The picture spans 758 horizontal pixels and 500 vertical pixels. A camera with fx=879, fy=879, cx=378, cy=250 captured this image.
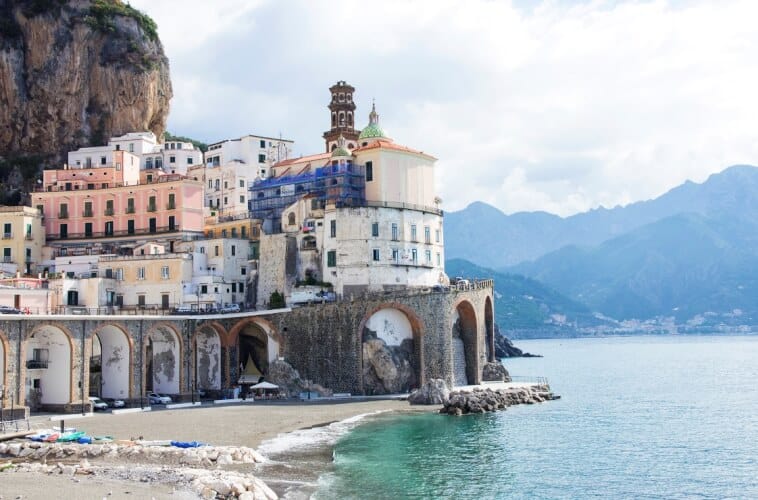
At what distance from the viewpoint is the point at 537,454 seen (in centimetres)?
5275

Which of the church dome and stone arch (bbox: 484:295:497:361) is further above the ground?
the church dome

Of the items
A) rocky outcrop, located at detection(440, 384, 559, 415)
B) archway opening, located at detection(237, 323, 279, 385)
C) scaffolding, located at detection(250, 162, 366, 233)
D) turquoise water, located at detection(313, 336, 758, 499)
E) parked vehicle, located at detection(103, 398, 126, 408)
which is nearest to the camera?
turquoise water, located at detection(313, 336, 758, 499)

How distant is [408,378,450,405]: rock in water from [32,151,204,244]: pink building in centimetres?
3214

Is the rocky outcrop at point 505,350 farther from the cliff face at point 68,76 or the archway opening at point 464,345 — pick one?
the archway opening at point 464,345

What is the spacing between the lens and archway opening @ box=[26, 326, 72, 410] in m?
65.0

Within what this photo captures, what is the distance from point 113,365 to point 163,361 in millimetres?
6045

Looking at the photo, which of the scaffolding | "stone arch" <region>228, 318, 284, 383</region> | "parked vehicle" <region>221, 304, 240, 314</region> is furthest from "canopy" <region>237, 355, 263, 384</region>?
the scaffolding

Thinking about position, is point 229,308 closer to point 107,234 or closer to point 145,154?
point 107,234

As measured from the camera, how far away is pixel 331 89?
4380 inches

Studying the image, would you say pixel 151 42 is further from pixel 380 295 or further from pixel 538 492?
pixel 538 492

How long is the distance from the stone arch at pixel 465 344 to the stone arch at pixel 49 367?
34.0 m

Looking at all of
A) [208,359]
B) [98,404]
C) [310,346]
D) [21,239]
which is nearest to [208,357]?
[208,359]

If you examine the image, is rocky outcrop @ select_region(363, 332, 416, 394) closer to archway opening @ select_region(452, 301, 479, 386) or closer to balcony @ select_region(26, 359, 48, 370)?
archway opening @ select_region(452, 301, 479, 386)

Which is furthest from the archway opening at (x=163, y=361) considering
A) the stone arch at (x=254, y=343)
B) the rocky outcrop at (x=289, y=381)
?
the rocky outcrop at (x=289, y=381)
